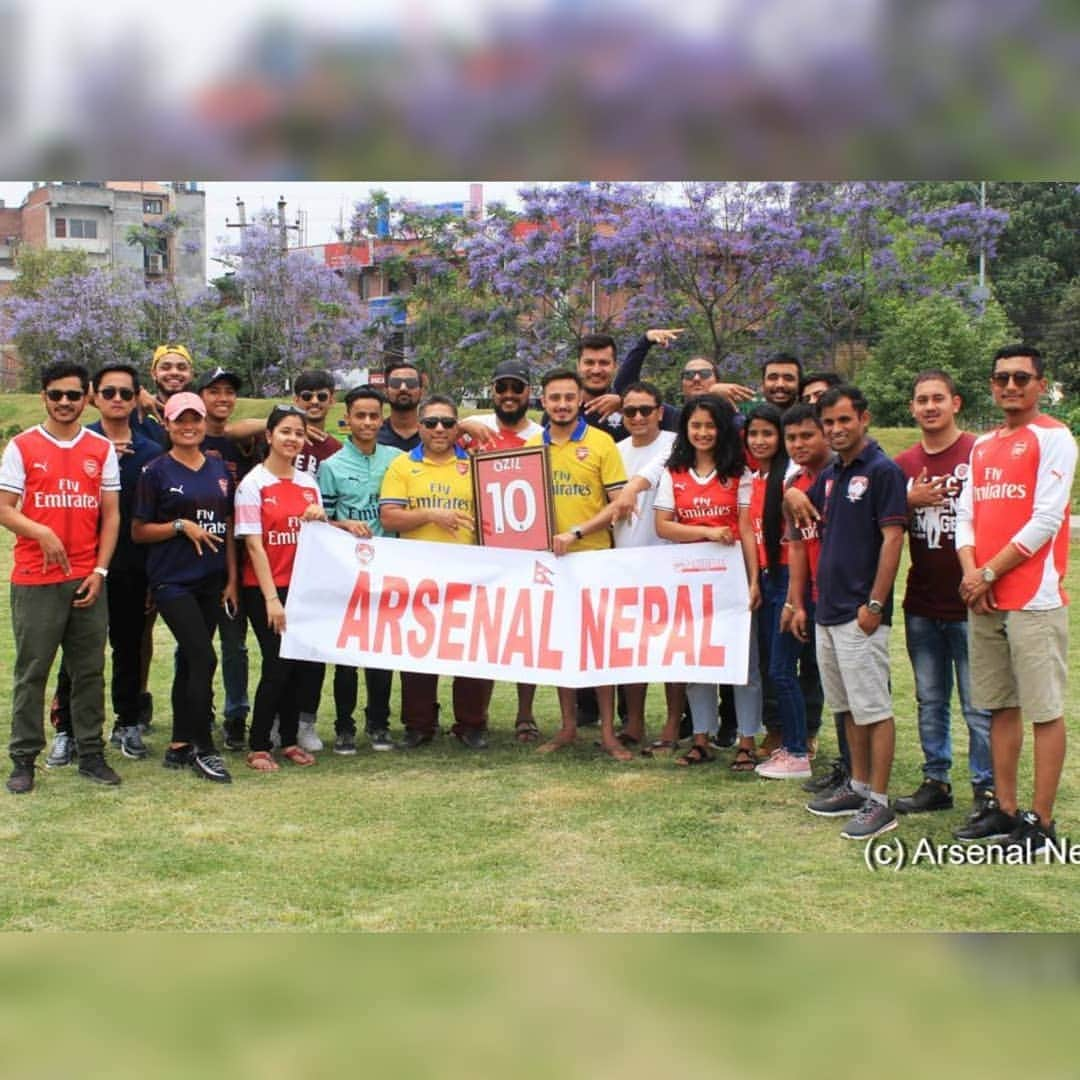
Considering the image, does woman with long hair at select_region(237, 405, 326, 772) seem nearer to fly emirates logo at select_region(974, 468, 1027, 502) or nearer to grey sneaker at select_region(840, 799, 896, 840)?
grey sneaker at select_region(840, 799, 896, 840)

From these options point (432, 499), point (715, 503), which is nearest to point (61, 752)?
point (432, 499)

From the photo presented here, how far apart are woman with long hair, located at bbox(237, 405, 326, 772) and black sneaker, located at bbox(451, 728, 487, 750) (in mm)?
875

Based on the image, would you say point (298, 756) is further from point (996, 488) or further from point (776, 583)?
point (996, 488)

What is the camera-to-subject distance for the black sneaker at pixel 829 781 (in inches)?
240

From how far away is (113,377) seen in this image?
646cm

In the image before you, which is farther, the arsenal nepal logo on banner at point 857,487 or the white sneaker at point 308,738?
the white sneaker at point 308,738

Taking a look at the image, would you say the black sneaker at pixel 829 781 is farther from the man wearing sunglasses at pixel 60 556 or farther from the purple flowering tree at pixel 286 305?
the purple flowering tree at pixel 286 305

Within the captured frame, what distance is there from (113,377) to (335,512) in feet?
4.42

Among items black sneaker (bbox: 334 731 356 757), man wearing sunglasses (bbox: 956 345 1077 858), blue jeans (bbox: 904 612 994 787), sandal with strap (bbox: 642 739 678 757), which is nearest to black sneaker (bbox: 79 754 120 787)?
black sneaker (bbox: 334 731 356 757)

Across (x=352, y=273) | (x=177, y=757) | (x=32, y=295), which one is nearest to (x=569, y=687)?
(x=177, y=757)

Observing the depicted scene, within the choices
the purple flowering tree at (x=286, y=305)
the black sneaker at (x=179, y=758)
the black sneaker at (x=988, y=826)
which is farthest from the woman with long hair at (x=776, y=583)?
the purple flowering tree at (x=286, y=305)

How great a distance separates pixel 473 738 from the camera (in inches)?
279

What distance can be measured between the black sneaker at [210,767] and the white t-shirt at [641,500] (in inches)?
94.0
